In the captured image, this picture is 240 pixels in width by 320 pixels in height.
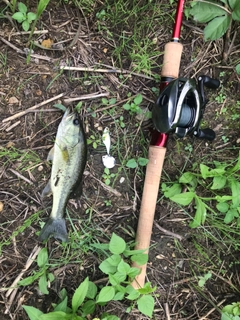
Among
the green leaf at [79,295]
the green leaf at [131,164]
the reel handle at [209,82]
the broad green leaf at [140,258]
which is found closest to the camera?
the green leaf at [79,295]

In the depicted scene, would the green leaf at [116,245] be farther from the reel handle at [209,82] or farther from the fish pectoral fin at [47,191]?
the reel handle at [209,82]

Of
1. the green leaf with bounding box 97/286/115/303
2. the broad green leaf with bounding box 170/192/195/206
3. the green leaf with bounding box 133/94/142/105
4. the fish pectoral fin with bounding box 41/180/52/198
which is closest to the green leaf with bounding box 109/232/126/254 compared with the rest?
the green leaf with bounding box 97/286/115/303

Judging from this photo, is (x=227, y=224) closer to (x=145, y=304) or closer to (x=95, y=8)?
(x=145, y=304)

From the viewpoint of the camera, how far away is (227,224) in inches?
114

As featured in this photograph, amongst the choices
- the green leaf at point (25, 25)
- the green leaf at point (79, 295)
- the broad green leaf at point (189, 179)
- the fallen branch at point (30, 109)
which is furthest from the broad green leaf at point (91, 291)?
the green leaf at point (25, 25)

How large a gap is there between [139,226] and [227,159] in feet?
2.83

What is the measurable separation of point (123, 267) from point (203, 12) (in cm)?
183

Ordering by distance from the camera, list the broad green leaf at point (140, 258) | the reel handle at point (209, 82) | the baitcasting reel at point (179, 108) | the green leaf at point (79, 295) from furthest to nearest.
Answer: the reel handle at point (209, 82), the broad green leaf at point (140, 258), the green leaf at point (79, 295), the baitcasting reel at point (179, 108)

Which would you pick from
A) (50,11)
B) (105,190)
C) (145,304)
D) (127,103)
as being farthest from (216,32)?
(145,304)

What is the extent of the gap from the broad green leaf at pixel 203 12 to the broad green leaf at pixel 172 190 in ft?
3.91

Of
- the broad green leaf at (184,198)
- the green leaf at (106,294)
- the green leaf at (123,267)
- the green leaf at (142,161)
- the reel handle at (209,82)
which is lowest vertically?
the green leaf at (106,294)

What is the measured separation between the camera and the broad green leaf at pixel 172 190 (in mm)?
2789

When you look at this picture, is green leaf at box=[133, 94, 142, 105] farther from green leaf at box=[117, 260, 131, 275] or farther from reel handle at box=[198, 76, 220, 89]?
green leaf at box=[117, 260, 131, 275]

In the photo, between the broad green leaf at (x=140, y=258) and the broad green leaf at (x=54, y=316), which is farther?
the broad green leaf at (x=140, y=258)
